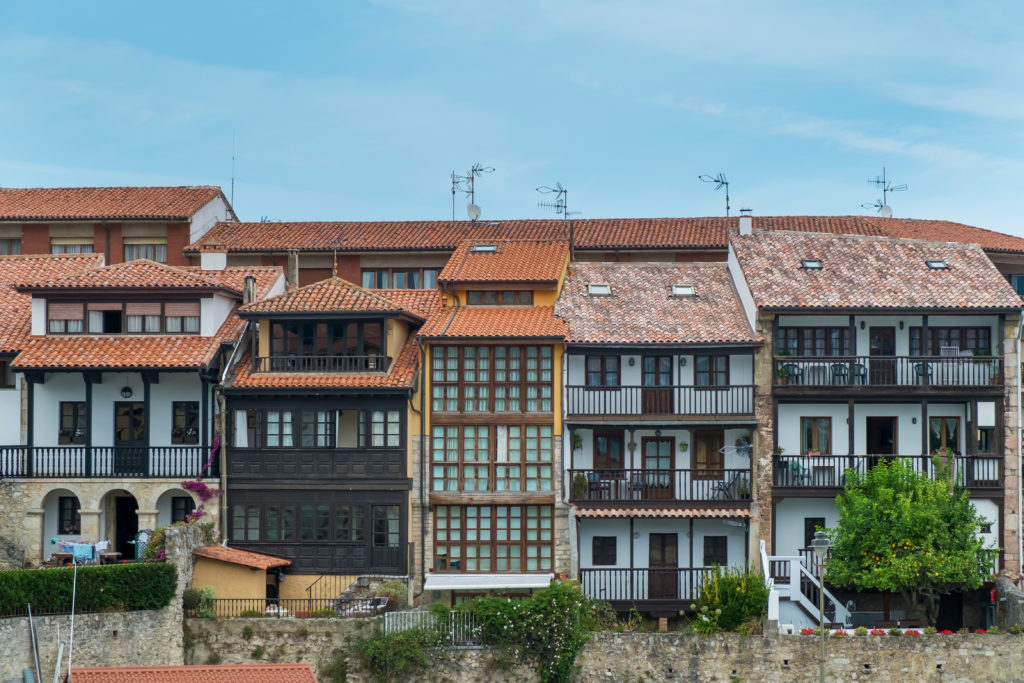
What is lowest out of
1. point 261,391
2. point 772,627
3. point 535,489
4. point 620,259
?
point 772,627

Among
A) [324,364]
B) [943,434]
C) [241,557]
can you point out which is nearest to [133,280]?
[324,364]

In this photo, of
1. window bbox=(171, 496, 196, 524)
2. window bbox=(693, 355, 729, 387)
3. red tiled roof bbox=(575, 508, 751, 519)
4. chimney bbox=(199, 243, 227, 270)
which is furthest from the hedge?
window bbox=(693, 355, 729, 387)

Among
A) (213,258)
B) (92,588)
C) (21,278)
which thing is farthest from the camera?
(213,258)

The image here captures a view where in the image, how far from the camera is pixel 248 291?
159 feet

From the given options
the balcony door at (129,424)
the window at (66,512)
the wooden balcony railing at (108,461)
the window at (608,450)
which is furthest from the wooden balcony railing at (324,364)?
the window at (66,512)

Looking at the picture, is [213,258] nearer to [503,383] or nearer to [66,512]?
[66,512]

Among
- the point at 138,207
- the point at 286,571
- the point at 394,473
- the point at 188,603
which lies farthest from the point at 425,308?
the point at 138,207

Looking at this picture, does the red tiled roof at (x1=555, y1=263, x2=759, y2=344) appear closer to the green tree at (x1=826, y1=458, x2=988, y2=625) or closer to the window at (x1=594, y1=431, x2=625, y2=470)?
the window at (x1=594, y1=431, x2=625, y2=470)

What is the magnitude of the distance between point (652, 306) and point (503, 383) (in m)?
5.97

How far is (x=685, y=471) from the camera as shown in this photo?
45.1m

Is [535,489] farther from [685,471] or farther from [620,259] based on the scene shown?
[620,259]

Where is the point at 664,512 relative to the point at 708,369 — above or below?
below

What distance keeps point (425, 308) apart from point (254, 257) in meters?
10.9

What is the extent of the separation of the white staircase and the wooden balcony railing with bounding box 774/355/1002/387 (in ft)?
17.7
